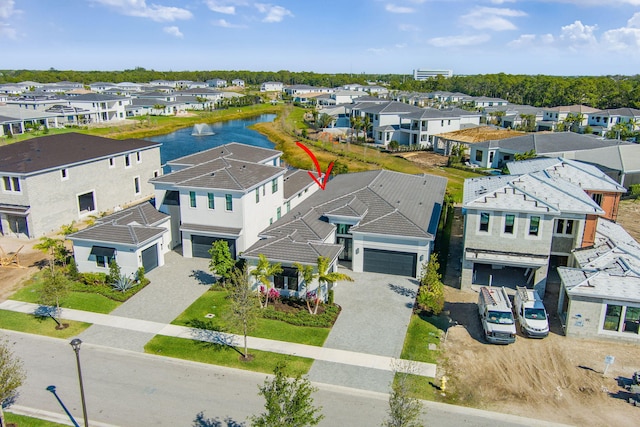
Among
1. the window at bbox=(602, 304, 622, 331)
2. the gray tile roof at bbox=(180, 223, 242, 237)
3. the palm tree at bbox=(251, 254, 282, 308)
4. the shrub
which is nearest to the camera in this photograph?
the window at bbox=(602, 304, 622, 331)

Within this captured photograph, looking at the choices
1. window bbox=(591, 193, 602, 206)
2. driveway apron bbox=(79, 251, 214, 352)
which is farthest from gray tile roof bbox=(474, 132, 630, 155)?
driveway apron bbox=(79, 251, 214, 352)

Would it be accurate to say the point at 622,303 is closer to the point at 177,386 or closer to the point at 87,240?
the point at 177,386

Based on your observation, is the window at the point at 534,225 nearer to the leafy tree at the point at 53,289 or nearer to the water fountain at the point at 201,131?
the leafy tree at the point at 53,289

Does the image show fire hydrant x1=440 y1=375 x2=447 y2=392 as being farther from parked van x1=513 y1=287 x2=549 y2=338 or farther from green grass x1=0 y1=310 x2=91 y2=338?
green grass x1=0 y1=310 x2=91 y2=338

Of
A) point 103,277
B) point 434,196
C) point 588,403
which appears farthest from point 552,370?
point 103,277

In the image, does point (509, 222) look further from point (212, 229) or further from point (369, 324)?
point (212, 229)

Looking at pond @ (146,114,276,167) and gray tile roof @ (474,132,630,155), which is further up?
gray tile roof @ (474,132,630,155)

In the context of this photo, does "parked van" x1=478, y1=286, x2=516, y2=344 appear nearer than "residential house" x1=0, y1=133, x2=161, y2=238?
Yes
